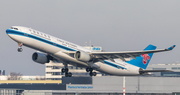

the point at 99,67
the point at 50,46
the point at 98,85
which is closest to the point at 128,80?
the point at 98,85

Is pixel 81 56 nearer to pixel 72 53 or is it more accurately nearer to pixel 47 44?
pixel 72 53

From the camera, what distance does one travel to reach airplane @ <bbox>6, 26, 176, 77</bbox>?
49062 mm

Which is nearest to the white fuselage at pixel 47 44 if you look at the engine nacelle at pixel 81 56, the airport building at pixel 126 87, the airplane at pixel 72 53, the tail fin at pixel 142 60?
the airplane at pixel 72 53

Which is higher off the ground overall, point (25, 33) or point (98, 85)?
point (25, 33)

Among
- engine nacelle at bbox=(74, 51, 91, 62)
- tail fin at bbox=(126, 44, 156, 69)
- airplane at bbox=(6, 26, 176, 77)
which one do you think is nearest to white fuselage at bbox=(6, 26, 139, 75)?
airplane at bbox=(6, 26, 176, 77)

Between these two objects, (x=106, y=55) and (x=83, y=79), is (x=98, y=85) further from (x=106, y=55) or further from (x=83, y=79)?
(x=106, y=55)

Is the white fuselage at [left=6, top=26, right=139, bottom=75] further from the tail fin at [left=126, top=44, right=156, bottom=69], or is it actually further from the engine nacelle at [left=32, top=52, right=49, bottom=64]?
the tail fin at [left=126, top=44, right=156, bottom=69]

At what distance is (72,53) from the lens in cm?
5231

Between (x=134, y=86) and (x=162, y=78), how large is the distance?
747 centimetres

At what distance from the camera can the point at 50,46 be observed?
50.7 metres

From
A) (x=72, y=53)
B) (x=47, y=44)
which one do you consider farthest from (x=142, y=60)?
(x=47, y=44)

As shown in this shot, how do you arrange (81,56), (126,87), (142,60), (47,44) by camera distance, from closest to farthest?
1. (47,44)
2. (81,56)
3. (142,60)
4. (126,87)

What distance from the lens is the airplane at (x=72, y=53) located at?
49.1m

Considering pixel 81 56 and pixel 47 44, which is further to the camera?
pixel 81 56
